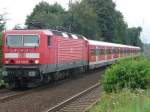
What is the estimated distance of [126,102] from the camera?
14359mm

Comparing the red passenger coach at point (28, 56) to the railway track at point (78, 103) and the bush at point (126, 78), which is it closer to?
the railway track at point (78, 103)

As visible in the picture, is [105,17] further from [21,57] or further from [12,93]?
[12,93]

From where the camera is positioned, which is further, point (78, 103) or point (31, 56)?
point (31, 56)

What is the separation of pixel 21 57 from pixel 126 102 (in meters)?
11.2

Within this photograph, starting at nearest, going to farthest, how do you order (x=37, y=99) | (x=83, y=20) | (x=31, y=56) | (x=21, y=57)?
(x=37, y=99), (x=31, y=56), (x=21, y=57), (x=83, y=20)

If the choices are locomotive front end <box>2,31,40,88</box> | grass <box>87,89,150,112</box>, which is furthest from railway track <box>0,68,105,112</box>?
grass <box>87,89,150,112</box>

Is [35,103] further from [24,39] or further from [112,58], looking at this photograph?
[112,58]

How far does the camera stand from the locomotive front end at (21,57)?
2459cm

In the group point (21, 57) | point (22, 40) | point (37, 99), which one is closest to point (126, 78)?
point (37, 99)

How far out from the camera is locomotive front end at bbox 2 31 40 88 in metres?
24.6

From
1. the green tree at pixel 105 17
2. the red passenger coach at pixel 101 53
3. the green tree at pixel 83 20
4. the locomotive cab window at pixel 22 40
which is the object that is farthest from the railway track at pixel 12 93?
the green tree at pixel 105 17

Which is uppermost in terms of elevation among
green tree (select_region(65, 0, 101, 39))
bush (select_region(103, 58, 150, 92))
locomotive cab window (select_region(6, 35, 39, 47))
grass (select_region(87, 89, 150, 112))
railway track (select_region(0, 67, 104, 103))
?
green tree (select_region(65, 0, 101, 39))

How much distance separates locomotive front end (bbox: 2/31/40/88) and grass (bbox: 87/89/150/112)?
8712 millimetres

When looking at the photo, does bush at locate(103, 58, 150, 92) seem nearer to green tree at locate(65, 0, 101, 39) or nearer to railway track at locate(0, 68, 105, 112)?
railway track at locate(0, 68, 105, 112)
